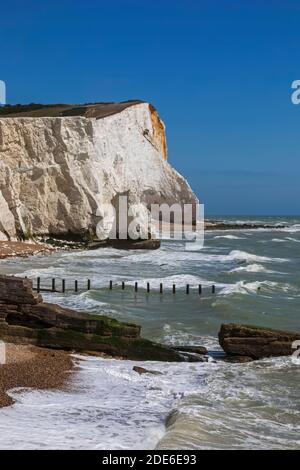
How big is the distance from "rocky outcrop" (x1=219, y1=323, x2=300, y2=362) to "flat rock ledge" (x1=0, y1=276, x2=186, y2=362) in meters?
1.16

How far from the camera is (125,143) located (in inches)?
2549

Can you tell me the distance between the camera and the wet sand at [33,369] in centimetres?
1004

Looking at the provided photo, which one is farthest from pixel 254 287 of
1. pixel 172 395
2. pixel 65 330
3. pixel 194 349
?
pixel 172 395

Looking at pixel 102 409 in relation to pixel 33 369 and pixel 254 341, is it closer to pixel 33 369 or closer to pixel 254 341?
pixel 33 369

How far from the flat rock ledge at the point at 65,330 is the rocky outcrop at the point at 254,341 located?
116cm

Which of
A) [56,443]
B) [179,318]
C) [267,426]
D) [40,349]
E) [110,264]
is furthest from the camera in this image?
[110,264]

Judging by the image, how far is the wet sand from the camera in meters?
10.0

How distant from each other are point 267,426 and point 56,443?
128 inches

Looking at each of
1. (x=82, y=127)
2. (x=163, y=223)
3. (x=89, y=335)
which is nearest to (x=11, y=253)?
(x=82, y=127)

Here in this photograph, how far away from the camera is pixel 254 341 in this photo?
1297 centimetres

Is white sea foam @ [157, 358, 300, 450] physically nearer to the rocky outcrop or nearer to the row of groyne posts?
the rocky outcrop

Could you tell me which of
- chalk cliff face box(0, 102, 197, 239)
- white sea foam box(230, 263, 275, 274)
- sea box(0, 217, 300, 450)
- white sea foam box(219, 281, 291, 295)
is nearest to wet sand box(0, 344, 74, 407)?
sea box(0, 217, 300, 450)

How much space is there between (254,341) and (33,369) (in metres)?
4.99

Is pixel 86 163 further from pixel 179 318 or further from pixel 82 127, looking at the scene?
pixel 179 318
